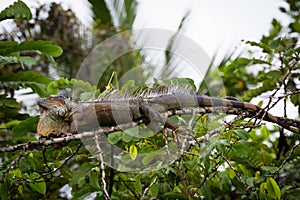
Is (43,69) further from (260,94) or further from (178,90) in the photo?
(178,90)

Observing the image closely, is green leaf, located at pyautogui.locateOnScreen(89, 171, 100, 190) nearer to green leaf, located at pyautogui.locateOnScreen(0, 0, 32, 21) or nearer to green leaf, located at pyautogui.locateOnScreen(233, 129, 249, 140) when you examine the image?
green leaf, located at pyautogui.locateOnScreen(233, 129, 249, 140)

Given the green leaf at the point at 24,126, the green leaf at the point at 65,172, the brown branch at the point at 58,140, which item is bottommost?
the green leaf at the point at 65,172

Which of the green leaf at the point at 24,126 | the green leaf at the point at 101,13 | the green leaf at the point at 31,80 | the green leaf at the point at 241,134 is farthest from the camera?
the green leaf at the point at 101,13

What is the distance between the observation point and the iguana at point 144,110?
1898 mm

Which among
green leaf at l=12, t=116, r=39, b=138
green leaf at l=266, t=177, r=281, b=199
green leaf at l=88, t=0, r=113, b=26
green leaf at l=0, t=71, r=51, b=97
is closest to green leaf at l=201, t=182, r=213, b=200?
green leaf at l=266, t=177, r=281, b=199

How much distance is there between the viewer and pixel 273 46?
2.41 meters

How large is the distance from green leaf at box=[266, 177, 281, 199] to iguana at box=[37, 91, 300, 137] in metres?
0.24

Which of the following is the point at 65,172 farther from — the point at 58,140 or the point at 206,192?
the point at 206,192

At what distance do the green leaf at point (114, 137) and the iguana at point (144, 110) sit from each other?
0.13 feet

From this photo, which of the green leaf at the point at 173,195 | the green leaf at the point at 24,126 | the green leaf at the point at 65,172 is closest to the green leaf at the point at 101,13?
the green leaf at the point at 24,126

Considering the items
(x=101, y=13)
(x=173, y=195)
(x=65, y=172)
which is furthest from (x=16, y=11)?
(x=101, y=13)

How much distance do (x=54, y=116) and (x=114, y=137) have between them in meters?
0.28

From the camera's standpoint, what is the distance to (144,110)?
6.25 ft

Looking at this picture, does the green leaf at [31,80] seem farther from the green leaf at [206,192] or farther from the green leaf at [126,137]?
the green leaf at [206,192]
